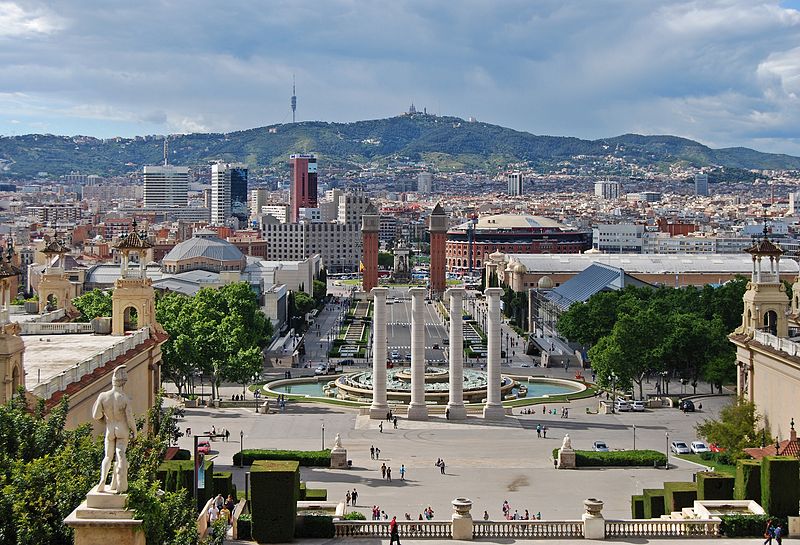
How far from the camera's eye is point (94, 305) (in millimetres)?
88188

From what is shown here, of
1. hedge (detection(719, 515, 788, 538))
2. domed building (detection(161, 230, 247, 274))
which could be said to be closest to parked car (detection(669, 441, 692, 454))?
hedge (detection(719, 515, 788, 538))

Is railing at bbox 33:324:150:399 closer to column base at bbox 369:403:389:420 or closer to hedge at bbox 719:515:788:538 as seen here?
column base at bbox 369:403:389:420

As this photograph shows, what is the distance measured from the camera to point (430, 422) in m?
71.2

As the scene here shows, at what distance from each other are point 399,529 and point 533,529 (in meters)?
3.57

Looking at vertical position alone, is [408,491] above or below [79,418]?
below

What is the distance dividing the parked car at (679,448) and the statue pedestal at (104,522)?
Result: 43.3 m

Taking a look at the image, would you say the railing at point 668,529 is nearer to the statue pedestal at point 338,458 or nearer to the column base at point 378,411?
the statue pedestal at point 338,458

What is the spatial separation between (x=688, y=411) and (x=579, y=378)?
1837 cm

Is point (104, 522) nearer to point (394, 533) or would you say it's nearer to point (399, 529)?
point (394, 533)

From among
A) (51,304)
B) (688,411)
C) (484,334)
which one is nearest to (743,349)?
(688,411)

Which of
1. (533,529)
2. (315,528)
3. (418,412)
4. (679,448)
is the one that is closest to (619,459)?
(679,448)

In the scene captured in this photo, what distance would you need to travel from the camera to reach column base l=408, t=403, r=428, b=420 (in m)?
72.2

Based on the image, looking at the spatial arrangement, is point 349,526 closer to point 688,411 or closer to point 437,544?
point 437,544

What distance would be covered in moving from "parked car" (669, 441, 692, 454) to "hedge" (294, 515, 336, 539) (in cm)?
3212
